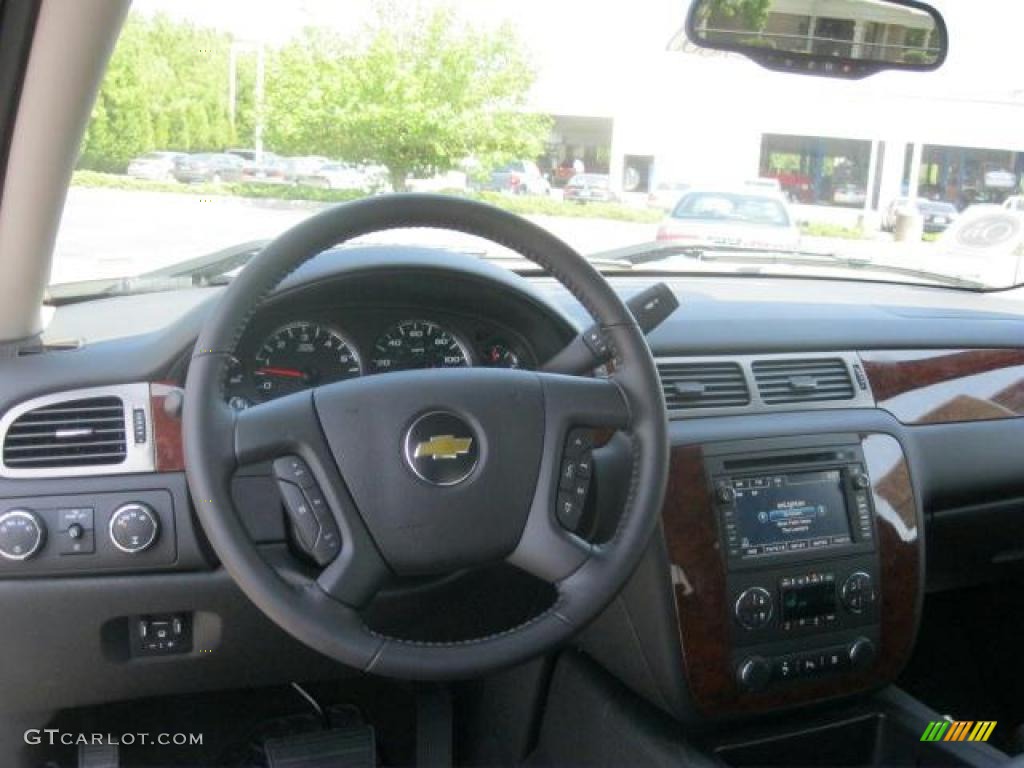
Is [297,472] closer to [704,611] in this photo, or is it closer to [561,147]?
[704,611]

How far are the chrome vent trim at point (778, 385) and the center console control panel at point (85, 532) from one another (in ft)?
3.93

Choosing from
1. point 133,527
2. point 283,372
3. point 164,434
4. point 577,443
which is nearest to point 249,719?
point 133,527

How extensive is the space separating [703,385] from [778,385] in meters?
0.24

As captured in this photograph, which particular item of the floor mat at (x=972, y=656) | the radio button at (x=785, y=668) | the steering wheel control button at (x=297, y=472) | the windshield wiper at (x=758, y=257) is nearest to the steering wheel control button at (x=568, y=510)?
the steering wheel control button at (x=297, y=472)

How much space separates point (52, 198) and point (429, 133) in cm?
108

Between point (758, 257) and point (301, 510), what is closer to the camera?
point (301, 510)

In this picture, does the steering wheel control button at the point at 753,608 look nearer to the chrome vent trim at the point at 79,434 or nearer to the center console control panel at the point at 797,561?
the center console control panel at the point at 797,561

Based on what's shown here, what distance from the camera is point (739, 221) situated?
456cm

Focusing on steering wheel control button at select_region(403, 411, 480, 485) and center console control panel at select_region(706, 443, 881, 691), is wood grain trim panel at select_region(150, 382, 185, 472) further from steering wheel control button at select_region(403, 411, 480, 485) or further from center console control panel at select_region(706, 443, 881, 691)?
center console control panel at select_region(706, 443, 881, 691)

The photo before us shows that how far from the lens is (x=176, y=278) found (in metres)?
2.84

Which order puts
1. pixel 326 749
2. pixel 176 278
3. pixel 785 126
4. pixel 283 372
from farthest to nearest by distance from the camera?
1. pixel 785 126
2. pixel 326 749
3. pixel 176 278
4. pixel 283 372

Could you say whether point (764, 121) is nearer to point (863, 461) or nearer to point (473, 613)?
point (863, 461)

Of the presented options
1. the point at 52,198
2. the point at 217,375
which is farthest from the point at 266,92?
the point at 217,375

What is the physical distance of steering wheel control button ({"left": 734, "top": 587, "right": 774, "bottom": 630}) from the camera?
2658mm
